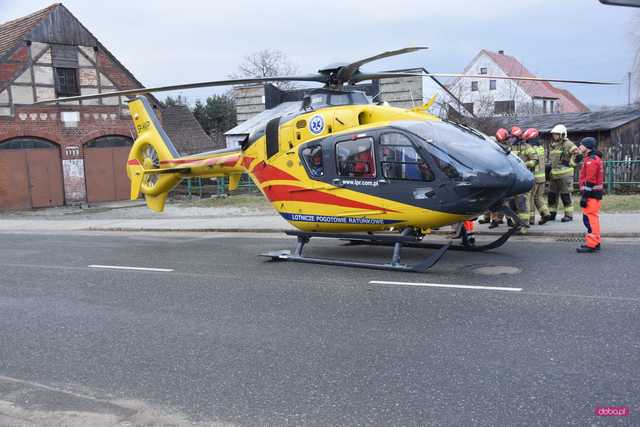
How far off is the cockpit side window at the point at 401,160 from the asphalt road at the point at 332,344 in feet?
5.00

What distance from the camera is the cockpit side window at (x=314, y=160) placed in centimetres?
1001

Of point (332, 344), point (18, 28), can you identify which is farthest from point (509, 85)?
point (332, 344)

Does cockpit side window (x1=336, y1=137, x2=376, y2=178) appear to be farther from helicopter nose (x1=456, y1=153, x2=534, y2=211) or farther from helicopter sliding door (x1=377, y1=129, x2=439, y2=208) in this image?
helicopter nose (x1=456, y1=153, x2=534, y2=211)

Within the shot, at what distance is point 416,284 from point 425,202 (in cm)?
135

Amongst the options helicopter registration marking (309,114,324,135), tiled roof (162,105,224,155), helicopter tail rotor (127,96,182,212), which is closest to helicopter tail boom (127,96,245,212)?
helicopter tail rotor (127,96,182,212)

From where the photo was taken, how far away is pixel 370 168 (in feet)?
30.7

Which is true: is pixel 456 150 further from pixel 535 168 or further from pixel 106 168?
pixel 106 168

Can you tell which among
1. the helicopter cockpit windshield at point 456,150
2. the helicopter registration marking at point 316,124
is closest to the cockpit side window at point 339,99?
the helicopter registration marking at point 316,124

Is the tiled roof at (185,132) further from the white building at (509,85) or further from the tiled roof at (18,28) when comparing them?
the white building at (509,85)

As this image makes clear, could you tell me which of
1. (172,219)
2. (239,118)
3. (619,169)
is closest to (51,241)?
(172,219)

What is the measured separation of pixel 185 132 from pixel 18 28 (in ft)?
58.0

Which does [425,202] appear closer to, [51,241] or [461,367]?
[461,367]

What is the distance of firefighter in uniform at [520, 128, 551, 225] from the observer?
12.3 metres

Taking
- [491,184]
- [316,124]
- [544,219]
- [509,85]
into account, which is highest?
[509,85]
